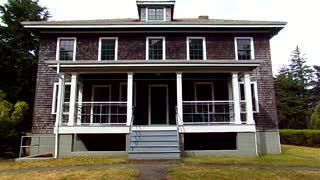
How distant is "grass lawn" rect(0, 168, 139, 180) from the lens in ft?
26.3

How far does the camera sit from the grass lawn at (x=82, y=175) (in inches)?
316

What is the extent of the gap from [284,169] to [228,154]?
3.07m

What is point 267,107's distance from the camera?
15.6 metres

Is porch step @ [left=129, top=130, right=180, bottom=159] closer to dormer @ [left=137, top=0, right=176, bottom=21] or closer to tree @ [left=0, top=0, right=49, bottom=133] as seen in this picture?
dormer @ [left=137, top=0, right=176, bottom=21]

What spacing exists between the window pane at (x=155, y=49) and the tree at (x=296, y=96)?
3693cm

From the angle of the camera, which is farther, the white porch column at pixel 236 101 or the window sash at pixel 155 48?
the window sash at pixel 155 48

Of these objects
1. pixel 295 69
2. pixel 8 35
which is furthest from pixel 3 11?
pixel 295 69

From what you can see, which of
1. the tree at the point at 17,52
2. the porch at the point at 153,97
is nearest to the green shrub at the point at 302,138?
the porch at the point at 153,97

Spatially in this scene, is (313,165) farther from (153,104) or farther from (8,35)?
(8,35)

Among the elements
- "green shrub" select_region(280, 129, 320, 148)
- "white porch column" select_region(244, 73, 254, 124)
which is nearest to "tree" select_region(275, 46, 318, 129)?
"green shrub" select_region(280, 129, 320, 148)

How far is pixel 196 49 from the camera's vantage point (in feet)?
53.9

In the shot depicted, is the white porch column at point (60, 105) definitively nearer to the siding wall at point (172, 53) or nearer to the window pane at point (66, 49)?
the siding wall at point (172, 53)

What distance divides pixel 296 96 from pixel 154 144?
45.8 metres

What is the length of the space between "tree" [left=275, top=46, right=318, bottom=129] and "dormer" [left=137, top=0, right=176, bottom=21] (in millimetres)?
35860
